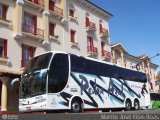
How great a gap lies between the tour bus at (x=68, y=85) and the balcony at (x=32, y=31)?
903 cm

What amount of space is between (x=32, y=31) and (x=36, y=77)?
41.3ft

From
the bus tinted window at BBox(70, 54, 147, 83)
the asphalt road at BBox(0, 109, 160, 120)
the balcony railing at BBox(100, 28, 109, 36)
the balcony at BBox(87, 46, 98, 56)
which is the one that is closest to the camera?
the asphalt road at BBox(0, 109, 160, 120)

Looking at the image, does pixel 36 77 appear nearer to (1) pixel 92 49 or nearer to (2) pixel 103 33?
(1) pixel 92 49

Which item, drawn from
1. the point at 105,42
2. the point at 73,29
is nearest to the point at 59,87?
the point at 73,29

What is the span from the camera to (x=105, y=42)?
39.2 meters

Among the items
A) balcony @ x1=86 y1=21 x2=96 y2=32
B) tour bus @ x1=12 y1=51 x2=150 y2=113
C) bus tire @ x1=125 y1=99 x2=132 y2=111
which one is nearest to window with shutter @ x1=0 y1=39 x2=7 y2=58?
tour bus @ x1=12 y1=51 x2=150 y2=113

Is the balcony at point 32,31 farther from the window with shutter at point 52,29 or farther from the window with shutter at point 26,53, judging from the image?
the window with shutter at point 52,29

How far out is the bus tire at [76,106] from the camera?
16.2m

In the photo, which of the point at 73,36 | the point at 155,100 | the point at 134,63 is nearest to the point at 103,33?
the point at 73,36

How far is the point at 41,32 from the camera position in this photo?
2805 centimetres

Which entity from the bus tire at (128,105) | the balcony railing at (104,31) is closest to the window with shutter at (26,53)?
the bus tire at (128,105)

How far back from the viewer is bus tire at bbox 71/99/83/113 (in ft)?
53.3

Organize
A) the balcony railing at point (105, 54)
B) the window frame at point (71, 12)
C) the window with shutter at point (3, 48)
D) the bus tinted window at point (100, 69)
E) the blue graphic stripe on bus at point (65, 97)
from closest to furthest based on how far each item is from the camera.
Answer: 1. the blue graphic stripe on bus at point (65, 97)
2. the bus tinted window at point (100, 69)
3. the window with shutter at point (3, 48)
4. the window frame at point (71, 12)
5. the balcony railing at point (105, 54)

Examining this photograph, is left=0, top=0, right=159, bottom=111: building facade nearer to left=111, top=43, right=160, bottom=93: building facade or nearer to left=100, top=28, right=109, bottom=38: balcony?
left=100, top=28, right=109, bottom=38: balcony
